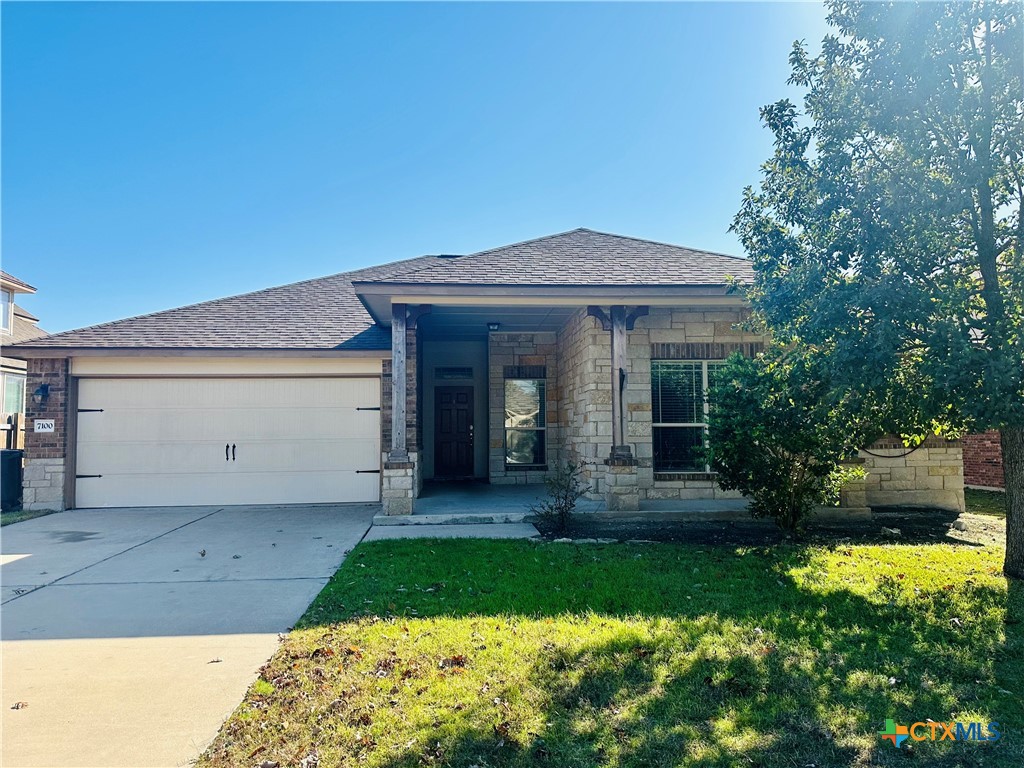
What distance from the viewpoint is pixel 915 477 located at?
8672mm

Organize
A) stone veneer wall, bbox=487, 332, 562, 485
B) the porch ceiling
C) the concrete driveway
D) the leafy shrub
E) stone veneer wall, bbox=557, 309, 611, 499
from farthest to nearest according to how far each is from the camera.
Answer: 1. stone veneer wall, bbox=487, 332, 562, 485
2. the porch ceiling
3. stone veneer wall, bbox=557, 309, 611, 499
4. the leafy shrub
5. the concrete driveway

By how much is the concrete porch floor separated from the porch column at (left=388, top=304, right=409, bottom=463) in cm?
93

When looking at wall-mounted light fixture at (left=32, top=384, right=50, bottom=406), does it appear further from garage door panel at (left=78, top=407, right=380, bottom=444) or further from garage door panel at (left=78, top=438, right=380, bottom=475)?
garage door panel at (left=78, top=438, right=380, bottom=475)

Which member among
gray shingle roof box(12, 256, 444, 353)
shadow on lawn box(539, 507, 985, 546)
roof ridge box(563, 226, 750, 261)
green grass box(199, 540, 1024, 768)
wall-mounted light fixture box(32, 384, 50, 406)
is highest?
roof ridge box(563, 226, 750, 261)

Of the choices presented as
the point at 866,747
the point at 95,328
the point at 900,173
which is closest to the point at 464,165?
the point at 95,328

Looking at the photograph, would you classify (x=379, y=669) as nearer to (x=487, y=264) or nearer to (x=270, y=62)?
(x=487, y=264)

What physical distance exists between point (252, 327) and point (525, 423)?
572 centimetres

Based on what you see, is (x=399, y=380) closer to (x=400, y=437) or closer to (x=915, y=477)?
(x=400, y=437)

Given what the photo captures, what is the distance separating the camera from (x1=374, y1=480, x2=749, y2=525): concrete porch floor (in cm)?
772

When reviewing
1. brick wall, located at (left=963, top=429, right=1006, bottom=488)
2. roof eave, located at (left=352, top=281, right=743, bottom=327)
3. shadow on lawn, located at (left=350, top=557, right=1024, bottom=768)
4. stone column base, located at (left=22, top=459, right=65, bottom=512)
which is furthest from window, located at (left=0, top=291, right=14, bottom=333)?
brick wall, located at (left=963, top=429, right=1006, bottom=488)

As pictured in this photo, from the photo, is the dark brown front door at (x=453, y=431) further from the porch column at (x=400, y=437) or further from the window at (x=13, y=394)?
the window at (x=13, y=394)

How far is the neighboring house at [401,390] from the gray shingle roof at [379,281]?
2.1 inches

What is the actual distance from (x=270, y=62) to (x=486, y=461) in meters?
8.76

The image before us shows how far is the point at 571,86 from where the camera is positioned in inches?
366
